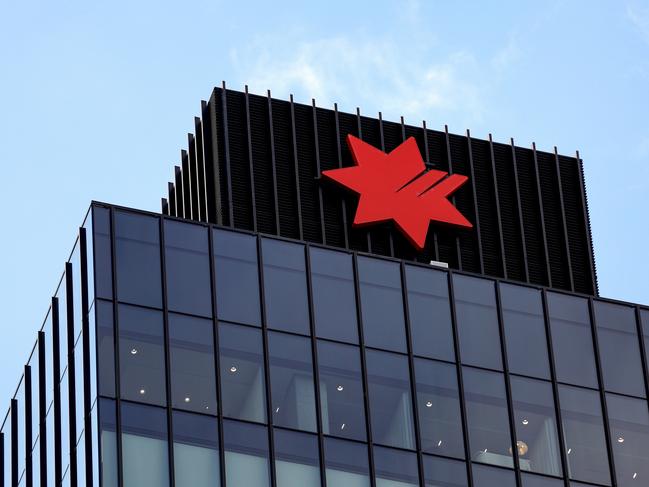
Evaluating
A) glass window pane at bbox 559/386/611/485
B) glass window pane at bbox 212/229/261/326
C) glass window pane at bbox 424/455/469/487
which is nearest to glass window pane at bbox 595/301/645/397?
glass window pane at bbox 559/386/611/485

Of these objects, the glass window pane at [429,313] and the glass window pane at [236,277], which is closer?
the glass window pane at [236,277]

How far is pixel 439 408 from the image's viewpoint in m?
57.1

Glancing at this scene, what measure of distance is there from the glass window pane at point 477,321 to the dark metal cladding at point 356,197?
5.05 meters

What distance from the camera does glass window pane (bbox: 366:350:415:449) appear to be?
2196 inches

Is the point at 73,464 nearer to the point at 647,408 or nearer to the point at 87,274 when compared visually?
the point at 87,274

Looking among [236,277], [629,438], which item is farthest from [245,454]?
[629,438]

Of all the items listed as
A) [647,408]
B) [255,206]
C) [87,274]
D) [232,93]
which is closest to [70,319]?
[87,274]

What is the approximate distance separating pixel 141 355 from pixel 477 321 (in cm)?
1171

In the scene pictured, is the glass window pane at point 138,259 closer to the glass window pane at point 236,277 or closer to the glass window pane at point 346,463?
the glass window pane at point 236,277

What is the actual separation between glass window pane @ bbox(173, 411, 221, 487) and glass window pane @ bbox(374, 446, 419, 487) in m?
Result: 5.08

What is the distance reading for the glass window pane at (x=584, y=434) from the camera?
58156 millimetres

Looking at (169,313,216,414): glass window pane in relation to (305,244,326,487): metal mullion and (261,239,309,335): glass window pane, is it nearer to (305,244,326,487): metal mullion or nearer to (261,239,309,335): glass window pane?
(261,239,309,335): glass window pane

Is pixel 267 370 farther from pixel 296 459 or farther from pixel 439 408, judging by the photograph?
pixel 439 408

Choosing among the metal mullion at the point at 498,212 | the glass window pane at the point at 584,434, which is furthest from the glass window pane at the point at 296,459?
the metal mullion at the point at 498,212
